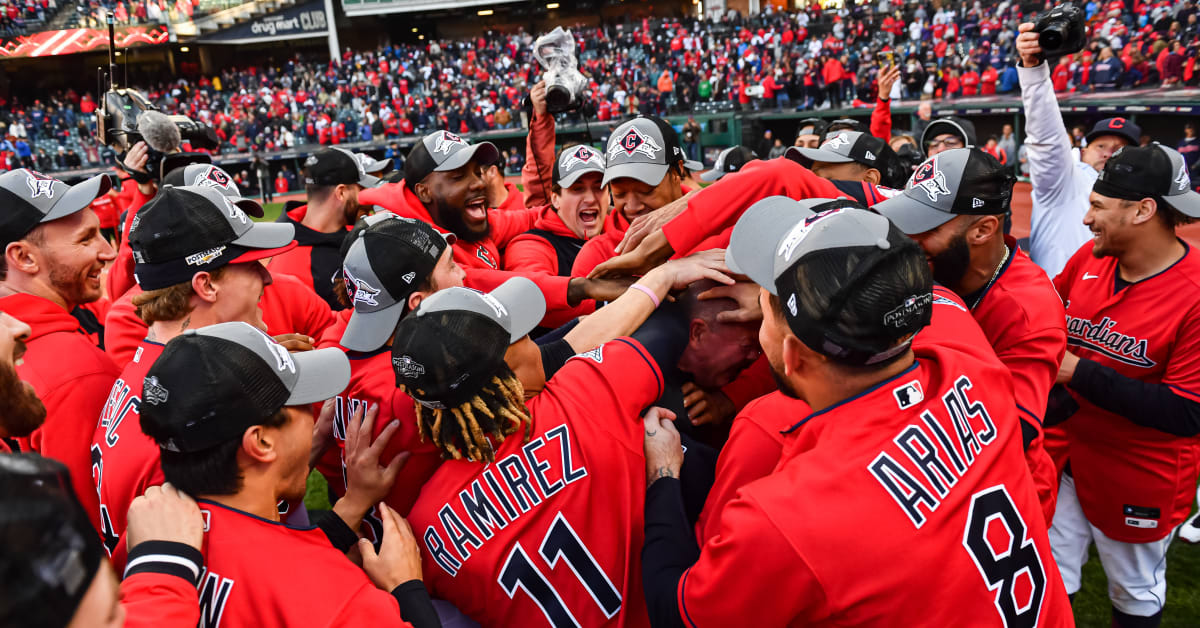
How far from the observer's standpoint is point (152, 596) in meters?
1.47

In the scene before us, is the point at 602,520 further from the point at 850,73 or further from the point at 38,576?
the point at 850,73

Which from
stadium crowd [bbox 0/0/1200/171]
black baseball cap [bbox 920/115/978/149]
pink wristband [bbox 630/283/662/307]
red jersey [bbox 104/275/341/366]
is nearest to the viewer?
pink wristband [bbox 630/283/662/307]

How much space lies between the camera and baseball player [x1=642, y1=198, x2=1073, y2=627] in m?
1.43

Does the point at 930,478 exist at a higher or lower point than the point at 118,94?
lower

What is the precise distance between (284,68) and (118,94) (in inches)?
1367

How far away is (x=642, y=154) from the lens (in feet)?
11.1

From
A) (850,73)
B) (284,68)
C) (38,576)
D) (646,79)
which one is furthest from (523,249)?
(284,68)

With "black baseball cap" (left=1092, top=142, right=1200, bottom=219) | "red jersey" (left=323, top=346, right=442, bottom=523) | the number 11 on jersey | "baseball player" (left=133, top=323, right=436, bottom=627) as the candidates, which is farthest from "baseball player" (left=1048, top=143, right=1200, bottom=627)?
"baseball player" (left=133, top=323, right=436, bottom=627)

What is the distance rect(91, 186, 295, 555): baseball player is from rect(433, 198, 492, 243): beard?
3.99ft

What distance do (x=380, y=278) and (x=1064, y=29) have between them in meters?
3.31

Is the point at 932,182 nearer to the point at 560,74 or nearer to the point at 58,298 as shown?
the point at 560,74

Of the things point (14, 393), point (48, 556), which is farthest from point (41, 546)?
point (14, 393)

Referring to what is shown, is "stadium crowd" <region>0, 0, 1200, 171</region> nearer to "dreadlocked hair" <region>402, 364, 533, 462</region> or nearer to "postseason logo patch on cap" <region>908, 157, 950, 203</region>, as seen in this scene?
"postseason logo patch on cap" <region>908, 157, 950, 203</region>

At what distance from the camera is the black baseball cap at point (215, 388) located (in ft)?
5.49
